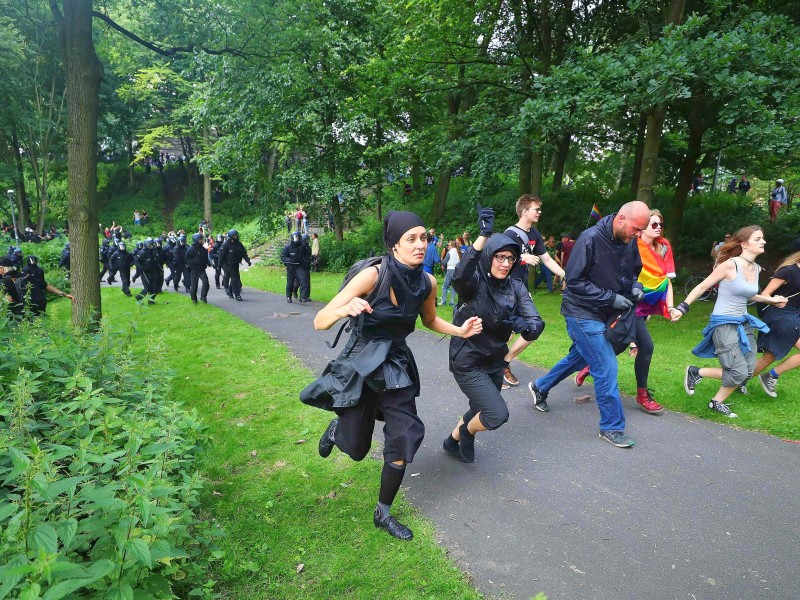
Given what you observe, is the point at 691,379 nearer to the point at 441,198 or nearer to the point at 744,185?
the point at 441,198

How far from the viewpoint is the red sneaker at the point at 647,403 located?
5.49 metres

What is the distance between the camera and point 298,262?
43.9ft

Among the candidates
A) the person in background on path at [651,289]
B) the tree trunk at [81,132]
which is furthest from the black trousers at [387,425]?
the tree trunk at [81,132]

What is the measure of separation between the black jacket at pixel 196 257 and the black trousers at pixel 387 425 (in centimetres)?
1156

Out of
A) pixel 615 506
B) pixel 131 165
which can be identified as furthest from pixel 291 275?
pixel 131 165

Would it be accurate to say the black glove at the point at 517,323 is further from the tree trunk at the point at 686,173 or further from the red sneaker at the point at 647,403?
the tree trunk at the point at 686,173

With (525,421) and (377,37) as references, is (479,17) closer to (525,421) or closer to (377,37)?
(377,37)

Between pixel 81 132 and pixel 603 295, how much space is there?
765 cm

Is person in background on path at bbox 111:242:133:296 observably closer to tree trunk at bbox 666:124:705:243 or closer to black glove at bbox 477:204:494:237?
black glove at bbox 477:204:494:237

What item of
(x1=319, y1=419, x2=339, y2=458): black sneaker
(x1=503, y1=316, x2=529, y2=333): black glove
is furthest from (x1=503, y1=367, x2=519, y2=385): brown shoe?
(x1=319, y1=419, x2=339, y2=458): black sneaker

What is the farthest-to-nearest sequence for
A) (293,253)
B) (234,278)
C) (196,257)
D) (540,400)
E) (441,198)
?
(441,198)
(234,278)
(196,257)
(293,253)
(540,400)

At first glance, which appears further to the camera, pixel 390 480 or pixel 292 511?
pixel 292 511

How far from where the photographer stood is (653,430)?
5.07 metres

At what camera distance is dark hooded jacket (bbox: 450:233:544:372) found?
4.02 metres
